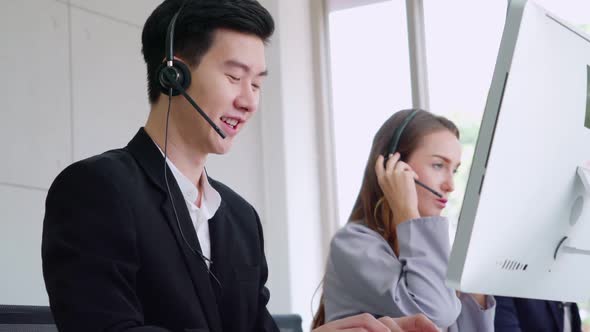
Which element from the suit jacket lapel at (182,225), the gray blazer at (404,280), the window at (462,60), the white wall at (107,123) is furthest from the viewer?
the window at (462,60)

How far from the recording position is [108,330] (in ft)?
4.09

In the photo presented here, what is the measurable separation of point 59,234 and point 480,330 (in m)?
1.07

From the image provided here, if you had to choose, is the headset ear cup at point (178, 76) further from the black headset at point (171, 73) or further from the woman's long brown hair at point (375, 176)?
the woman's long brown hair at point (375, 176)

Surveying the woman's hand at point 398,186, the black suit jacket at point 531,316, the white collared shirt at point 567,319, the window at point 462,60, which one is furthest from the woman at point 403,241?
the window at point 462,60

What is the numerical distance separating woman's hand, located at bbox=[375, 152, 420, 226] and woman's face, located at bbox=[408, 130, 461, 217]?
44 mm

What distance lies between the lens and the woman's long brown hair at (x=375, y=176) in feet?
7.38

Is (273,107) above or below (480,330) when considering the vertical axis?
above

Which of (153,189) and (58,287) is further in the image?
(153,189)

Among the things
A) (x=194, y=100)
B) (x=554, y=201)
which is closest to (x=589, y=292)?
(x=554, y=201)

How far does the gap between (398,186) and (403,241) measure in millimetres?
204

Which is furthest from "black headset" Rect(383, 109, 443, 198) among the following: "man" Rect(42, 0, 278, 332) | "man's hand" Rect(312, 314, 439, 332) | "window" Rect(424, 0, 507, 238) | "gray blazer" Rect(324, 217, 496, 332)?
"window" Rect(424, 0, 507, 238)

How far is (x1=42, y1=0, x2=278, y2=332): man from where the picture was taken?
1292 millimetres

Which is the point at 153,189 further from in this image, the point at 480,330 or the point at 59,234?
the point at 480,330

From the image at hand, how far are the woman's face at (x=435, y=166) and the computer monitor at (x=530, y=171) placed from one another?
2.87 ft
